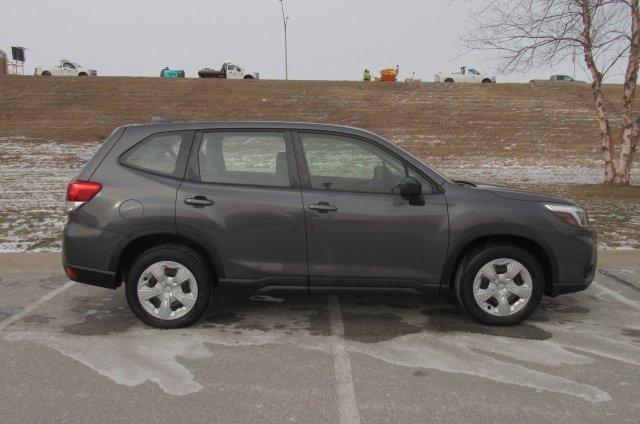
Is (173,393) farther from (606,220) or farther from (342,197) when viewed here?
(606,220)

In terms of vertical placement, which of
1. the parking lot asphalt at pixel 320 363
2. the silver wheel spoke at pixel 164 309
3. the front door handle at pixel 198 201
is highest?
the front door handle at pixel 198 201

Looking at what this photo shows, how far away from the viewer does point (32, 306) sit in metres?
5.03

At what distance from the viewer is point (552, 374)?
11.9ft

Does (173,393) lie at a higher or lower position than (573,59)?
lower

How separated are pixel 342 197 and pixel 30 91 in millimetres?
30914

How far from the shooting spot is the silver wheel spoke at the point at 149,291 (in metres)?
4.38

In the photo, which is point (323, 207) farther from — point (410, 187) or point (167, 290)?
point (167, 290)

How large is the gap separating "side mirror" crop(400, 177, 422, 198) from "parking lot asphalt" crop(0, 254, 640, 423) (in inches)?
43.8

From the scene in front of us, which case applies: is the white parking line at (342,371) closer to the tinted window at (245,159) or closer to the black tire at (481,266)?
the black tire at (481,266)

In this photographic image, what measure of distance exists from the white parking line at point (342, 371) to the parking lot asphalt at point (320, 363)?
12 millimetres

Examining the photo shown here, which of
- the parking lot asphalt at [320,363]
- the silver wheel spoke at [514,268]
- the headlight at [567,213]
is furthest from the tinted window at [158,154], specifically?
the headlight at [567,213]

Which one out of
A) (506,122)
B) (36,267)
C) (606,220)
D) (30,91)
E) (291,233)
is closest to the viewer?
(291,233)

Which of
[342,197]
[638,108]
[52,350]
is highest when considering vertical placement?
[638,108]

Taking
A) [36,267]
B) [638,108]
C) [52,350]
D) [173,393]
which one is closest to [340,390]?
[173,393]
